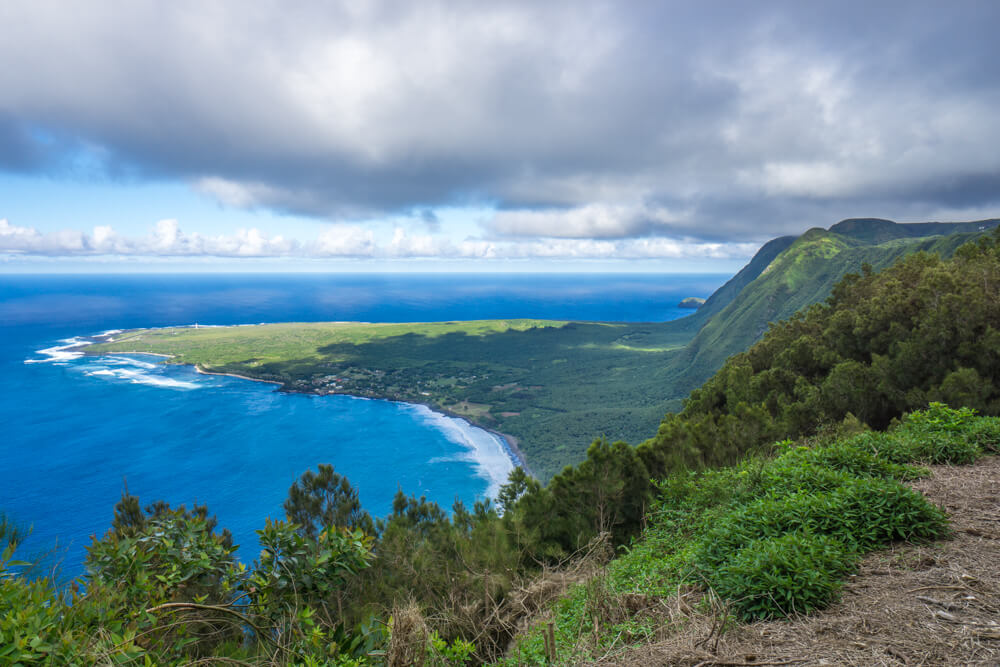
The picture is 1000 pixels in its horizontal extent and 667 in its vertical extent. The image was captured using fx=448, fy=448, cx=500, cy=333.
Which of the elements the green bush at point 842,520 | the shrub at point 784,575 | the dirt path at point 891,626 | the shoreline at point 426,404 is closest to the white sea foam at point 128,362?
the shoreline at point 426,404

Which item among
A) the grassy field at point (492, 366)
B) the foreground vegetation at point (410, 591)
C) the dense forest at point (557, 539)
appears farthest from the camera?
the grassy field at point (492, 366)

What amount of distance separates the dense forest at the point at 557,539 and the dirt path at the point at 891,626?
0.25m

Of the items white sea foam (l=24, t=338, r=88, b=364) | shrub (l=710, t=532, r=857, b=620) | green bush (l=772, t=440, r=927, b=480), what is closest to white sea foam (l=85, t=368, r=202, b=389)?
white sea foam (l=24, t=338, r=88, b=364)

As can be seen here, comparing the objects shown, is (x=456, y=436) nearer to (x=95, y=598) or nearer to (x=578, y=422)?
(x=578, y=422)

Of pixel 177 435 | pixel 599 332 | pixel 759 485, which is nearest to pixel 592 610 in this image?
pixel 759 485

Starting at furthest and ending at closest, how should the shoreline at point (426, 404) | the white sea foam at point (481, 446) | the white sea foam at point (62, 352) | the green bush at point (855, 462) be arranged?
1. the white sea foam at point (62, 352)
2. the shoreline at point (426, 404)
3. the white sea foam at point (481, 446)
4. the green bush at point (855, 462)

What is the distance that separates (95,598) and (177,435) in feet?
236

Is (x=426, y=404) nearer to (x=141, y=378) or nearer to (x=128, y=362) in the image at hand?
(x=141, y=378)

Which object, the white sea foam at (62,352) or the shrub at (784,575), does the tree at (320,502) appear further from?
the white sea foam at (62,352)

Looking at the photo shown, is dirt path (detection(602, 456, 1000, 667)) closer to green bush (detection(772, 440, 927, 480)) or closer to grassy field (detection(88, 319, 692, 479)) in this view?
green bush (detection(772, 440, 927, 480))

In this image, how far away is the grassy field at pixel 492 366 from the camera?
63281mm

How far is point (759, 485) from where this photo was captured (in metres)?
6.39

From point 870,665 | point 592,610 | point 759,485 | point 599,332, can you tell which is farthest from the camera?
point 599,332

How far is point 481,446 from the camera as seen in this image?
59.3m
